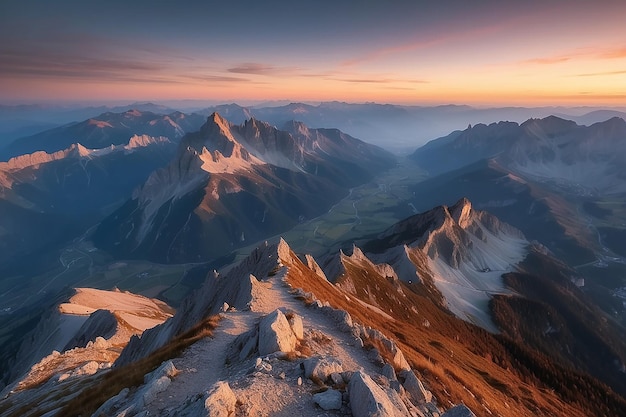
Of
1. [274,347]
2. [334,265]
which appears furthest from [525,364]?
[274,347]

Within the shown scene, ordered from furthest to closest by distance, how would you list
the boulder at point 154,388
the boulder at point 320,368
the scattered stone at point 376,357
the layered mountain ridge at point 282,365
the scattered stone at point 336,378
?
the scattered stone at point 376,357, the boulder at point 320,368, the scattered stone at point 336,378, the boulder at point 154,388, the layered mountain ridge at point 282,365

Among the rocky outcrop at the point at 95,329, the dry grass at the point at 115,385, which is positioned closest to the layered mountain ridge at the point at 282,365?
the dry grass at the point at 115,385

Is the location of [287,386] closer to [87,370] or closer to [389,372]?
[389,372]

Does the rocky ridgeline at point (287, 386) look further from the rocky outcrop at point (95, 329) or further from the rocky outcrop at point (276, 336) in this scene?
the rocky outcrop at point (95, 329)

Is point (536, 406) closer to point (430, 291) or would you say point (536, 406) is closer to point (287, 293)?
point (287, 293)

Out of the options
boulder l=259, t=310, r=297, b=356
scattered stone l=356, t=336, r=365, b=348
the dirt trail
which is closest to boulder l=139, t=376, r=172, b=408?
the dirt trail

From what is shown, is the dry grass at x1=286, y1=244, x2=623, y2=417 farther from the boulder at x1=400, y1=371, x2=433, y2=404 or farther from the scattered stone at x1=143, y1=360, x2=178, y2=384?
the scattered stone at x1=143, y1=360, x2=178, y2=384
